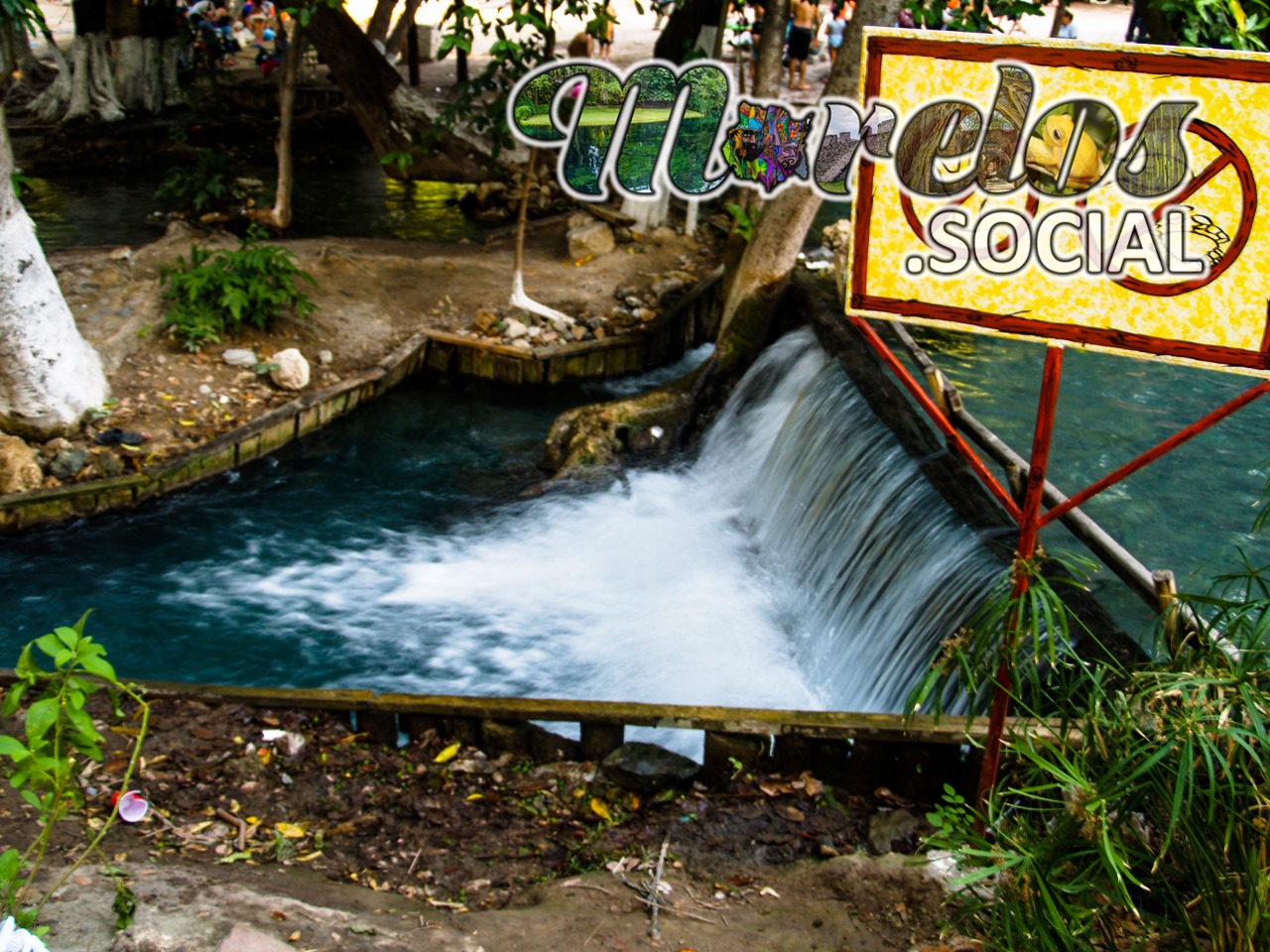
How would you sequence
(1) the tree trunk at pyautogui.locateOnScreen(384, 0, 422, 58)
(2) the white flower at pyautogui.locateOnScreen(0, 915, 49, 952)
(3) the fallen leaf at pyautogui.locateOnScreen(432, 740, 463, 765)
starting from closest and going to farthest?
(2) the white flower at pyautogui.locateOnScreen(0, 915, 49, 952) < (3) the fallen leaf at pyautogui.locateOnScreen(432, 740, 463, 765) < (1) the tree trunk at pyautogui.locateOnScreen(384, 0, 422, 58)

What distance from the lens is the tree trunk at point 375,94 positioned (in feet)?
41.7

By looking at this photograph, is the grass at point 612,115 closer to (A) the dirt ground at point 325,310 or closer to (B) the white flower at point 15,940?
(A) the dirt ground at point 325,310

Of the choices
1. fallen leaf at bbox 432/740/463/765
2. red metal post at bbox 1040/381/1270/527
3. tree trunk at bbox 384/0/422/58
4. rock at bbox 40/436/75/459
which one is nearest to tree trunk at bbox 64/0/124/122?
tree trunk at bbox 384/0/422/58

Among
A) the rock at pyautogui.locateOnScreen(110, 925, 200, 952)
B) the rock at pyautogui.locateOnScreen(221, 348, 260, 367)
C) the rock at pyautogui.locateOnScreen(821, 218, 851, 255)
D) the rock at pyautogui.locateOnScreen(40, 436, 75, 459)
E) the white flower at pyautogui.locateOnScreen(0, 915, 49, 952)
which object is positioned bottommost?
the rock at pyautogui.locateOnScreen(40, 436, 75, 459)

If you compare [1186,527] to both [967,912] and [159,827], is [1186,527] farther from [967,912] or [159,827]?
[159,827]

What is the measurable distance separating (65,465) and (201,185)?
5674 millimetres

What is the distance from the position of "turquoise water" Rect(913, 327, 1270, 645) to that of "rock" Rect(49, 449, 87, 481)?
6.56m

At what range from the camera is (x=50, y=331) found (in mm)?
8250

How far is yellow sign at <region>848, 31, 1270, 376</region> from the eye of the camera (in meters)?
3.37

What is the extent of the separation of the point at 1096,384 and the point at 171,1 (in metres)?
13.8

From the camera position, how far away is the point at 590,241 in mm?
12578

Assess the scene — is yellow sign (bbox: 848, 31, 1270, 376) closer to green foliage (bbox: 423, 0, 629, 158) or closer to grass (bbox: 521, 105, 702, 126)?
grass (bbox: 521, 105, 702, 126)

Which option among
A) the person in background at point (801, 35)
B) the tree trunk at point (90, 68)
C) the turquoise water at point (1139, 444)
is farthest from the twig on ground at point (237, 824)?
the person in background at point (801, 35)

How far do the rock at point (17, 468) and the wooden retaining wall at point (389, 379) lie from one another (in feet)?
0.27
